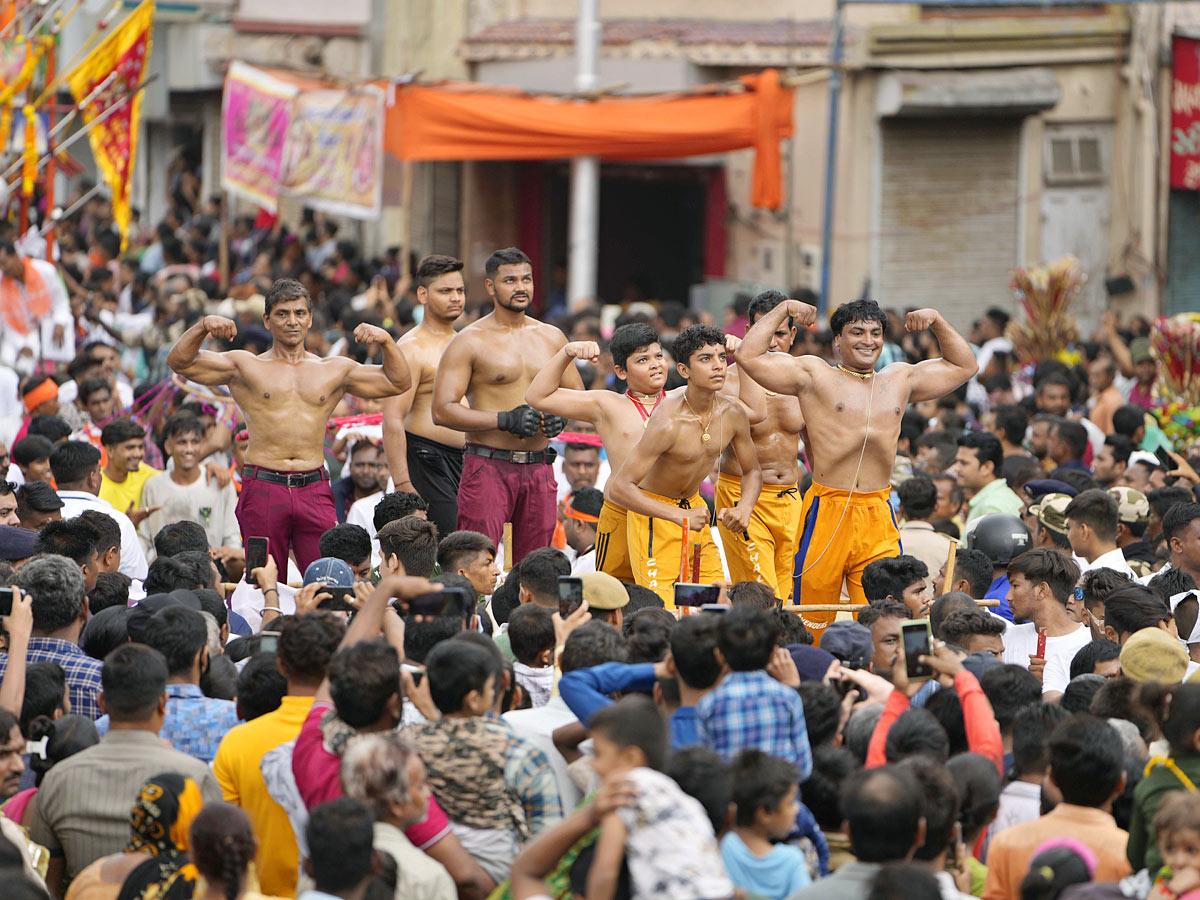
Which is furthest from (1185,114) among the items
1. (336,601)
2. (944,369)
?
(336,601)

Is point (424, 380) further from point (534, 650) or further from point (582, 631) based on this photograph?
point (582, 631)

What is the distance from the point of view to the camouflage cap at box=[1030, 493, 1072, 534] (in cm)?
842

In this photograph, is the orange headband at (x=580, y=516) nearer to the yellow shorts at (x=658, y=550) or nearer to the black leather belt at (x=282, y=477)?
the yellow shorts at (x=658, y=550)

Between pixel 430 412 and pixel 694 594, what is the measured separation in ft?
11.3

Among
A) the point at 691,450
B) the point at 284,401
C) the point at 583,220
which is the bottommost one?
the point at 691,450

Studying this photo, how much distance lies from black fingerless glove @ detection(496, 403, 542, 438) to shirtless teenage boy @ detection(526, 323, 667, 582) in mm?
238

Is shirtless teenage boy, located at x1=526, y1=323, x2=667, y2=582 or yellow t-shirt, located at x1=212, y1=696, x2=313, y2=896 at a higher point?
shirtless teenage boy, located at x1=526, y1=323, x2=667, y2=582

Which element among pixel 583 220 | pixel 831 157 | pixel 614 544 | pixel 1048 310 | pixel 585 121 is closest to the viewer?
pixel 614 544

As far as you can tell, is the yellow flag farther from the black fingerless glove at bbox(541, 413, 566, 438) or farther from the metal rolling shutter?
the metal rolling shutter

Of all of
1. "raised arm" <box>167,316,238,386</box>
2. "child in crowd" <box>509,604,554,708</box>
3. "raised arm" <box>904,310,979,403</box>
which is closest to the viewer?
"child in crowd" <box>509,604,554,708</box>

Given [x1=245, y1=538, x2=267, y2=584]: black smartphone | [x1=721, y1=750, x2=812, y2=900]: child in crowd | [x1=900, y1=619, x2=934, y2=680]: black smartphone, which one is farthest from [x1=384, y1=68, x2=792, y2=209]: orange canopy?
[x1=721, y1=750, x2=812, y2=900]: child in crowd

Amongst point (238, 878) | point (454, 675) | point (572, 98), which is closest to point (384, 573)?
point (454, 675)

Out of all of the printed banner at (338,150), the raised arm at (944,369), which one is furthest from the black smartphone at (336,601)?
the printed banner at (338,150)

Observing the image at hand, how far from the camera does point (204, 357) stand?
328 inches
